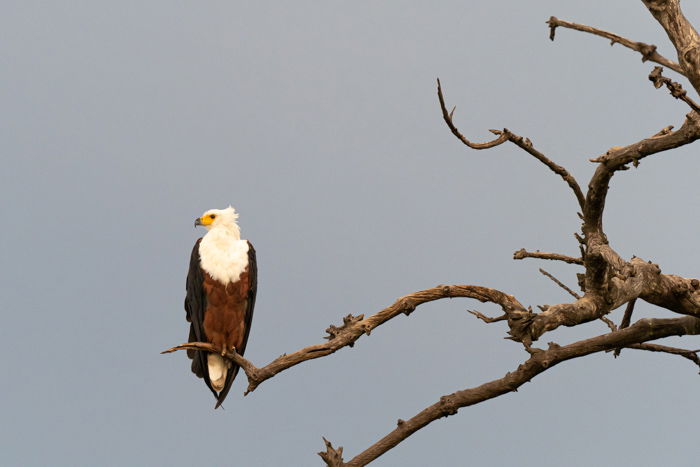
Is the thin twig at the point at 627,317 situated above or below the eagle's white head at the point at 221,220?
below

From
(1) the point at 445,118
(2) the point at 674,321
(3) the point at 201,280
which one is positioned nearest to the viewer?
(1) the point at 445,118

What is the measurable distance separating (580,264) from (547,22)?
7.08 ft

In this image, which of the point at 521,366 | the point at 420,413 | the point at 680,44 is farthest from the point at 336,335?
→ the point at 680,44

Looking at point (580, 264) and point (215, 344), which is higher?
point (215, 344)

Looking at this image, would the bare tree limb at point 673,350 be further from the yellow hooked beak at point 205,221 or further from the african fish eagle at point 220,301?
the yellow hooked beak at point 205,221

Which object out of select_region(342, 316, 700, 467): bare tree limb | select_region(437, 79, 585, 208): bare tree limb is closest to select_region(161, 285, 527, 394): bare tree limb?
select_region(342, 316, 700, 467): bare tree limb

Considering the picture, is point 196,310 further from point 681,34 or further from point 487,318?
point 681,34

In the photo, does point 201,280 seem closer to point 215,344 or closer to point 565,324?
point 215,344

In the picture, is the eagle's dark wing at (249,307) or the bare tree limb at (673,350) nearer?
the bare tree limb at (673,350)

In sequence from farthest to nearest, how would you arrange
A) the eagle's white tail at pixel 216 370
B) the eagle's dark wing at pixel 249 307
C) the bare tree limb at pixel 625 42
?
the eagle's white tail at pixel 216 370, the eagle's dark wing at pixel 249 307, the bare tree limb at pixel 625 42

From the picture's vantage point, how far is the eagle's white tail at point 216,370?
30.4ft

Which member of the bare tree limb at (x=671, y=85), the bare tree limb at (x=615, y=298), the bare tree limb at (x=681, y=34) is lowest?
the bare tree limb at (x=615, y=298)

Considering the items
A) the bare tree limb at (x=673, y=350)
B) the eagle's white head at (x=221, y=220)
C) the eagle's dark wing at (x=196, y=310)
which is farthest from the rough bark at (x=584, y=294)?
the eagle's white head at (x=221, y=220)

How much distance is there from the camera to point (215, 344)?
9.09 metres
